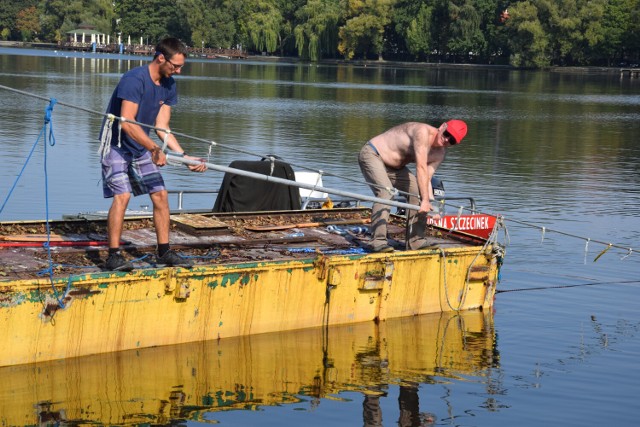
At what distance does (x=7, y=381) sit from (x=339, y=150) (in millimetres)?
24880

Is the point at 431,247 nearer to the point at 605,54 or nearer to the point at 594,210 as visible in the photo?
the point at 594,210

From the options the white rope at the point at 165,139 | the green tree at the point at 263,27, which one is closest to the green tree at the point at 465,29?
Answer: the green tree at the point at 263,27

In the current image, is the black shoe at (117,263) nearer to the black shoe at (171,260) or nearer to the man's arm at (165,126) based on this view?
the black shoe at (171,260)

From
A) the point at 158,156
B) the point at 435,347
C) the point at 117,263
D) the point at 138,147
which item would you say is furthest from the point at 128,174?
the point at 435,347

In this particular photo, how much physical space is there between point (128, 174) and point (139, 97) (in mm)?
755

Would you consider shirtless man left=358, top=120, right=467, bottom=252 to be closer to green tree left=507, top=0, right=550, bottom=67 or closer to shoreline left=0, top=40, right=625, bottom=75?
green tree left=507, top=0, right=550, bottom=67

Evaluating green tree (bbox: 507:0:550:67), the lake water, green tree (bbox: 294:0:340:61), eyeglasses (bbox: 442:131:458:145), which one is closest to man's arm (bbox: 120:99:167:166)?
the lake water

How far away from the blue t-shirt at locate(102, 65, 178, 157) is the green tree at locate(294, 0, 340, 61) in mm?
129690

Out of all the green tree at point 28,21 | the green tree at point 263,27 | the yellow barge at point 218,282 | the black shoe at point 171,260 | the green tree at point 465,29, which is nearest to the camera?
the yellow barge at point 218,282

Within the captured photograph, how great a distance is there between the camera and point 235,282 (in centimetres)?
1137

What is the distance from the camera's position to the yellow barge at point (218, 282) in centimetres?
1035

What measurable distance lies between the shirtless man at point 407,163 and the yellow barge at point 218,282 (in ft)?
1.09

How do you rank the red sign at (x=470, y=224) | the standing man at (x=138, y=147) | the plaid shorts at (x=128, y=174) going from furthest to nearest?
the red sign at (x=470, y=224) → the plaid shorts at (x=128, y=174) → the standing man at (x=138, y=147)

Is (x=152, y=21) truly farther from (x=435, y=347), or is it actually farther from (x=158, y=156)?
(x=158, y=156)
